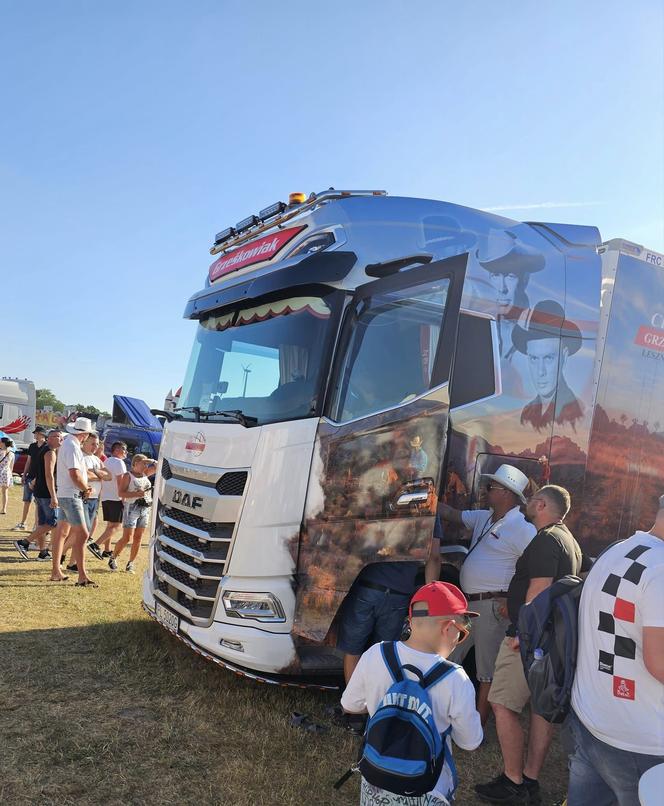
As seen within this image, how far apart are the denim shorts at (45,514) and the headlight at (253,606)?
6.01 meters

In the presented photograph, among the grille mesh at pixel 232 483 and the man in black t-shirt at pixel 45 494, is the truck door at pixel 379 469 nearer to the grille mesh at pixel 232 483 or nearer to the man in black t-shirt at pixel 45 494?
the grille mesh at pixel 232 483

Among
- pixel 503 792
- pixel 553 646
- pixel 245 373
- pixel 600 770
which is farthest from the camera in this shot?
pixel 245 373

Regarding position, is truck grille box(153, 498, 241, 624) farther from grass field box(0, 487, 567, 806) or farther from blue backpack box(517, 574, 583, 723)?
blue backpack box(517, 574, 583, 723)

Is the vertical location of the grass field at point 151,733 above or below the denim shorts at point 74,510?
below

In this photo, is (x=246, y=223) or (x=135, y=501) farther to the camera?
(x=135, y=501)

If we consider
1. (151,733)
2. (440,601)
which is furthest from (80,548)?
(440,601)

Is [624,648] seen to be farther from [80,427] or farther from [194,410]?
[80,427]

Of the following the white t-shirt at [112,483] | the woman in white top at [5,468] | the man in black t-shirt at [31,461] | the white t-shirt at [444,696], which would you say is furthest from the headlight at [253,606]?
the woman in white top at [5,468]

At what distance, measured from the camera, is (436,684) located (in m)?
2.34

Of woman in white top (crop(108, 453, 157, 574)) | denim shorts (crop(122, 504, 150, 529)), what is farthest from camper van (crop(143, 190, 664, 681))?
denim shorts (crop(122, 504, 150, 529))

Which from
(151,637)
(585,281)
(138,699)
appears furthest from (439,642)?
(151,637)

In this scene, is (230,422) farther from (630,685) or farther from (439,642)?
(630,685)

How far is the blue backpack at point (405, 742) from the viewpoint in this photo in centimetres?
220

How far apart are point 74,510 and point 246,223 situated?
4.24 metres
